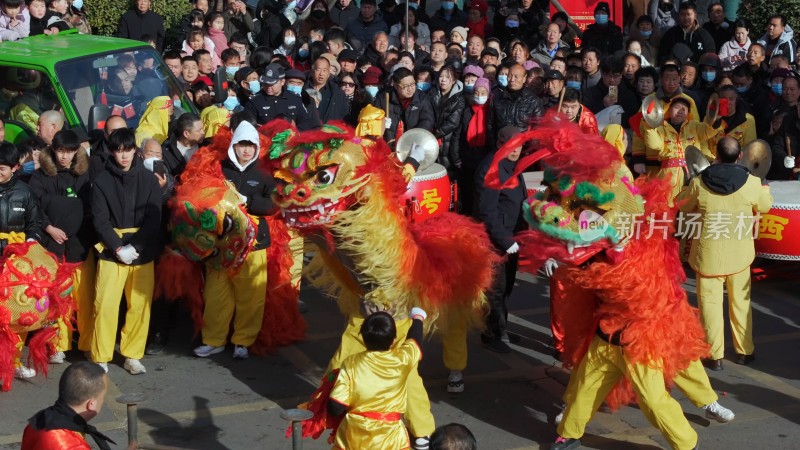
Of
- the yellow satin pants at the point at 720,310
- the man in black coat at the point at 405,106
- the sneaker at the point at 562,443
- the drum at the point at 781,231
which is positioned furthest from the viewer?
the man in black coat at the point at 405,106

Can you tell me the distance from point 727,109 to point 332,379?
654 cm

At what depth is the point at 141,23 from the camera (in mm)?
14469

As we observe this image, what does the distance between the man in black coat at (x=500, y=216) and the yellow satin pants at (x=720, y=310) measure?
4.46 ft

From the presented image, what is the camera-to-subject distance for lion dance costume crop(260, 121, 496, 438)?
634 centimetres

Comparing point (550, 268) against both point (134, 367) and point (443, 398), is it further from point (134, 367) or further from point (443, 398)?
point (134, 367)

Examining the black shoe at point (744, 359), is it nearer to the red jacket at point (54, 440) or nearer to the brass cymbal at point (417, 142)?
the brass cymbal at point (417, 142)

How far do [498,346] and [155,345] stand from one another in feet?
8.42

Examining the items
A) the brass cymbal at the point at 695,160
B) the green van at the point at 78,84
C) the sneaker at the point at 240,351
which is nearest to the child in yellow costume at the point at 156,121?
the green van at the point at 78,84

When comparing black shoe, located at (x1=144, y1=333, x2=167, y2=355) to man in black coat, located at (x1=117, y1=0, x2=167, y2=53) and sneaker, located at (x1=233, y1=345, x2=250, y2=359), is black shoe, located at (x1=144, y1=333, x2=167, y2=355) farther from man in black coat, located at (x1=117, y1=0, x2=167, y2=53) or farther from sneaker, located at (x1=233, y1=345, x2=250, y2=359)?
man in black coat, located at (x1=117, y1=0, x2=167, y2=53)

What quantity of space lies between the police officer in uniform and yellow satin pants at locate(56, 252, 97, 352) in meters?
2.81

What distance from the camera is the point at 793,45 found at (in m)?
14.7

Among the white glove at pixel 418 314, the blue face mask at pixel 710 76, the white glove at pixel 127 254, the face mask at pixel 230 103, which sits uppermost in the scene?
the blue face mask at pixel 710 76

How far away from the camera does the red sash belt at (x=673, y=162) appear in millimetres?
10141

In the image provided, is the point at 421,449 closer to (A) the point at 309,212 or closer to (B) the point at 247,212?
(A) the point at 309,212
